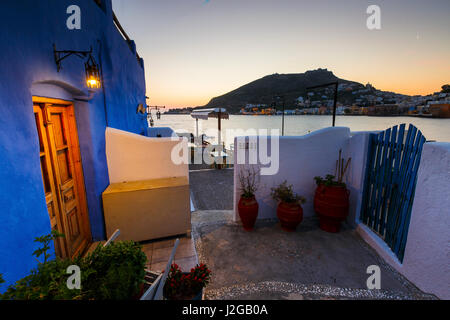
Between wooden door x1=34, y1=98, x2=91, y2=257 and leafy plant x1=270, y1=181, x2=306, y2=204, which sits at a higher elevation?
wooden door x1=34, y1=98, x2=91, y2=257

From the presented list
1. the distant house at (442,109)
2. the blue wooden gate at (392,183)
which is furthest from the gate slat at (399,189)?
the distant house at (442,109)

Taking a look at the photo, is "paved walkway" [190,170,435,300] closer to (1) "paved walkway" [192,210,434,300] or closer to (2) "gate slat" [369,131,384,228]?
(1) "paved walkway" [192,210,434,300]

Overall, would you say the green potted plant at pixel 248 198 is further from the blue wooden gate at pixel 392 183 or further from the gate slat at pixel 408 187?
the gate slat at pixel 408 187

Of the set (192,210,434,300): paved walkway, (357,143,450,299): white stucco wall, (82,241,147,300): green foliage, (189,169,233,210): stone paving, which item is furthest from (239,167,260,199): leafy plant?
(82,241,147,300): green foliage

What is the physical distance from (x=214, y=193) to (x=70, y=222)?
443 centimetres

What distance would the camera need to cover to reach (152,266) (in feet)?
10.8

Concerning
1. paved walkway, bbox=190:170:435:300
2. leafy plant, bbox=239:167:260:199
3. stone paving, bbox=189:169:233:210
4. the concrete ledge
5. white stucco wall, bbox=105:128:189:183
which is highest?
white stucco wall, bbox=105:128:189:183

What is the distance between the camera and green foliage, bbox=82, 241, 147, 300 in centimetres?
139

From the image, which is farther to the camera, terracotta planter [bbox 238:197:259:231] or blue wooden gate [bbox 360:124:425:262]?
terracotta planter [bbox 238:197:259:231]

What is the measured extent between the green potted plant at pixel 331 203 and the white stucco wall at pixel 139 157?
2.92 meters

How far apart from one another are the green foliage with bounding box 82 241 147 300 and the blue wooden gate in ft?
12.6

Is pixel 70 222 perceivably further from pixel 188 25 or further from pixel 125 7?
pixel 188 25

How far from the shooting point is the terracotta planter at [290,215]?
13.4 feet
